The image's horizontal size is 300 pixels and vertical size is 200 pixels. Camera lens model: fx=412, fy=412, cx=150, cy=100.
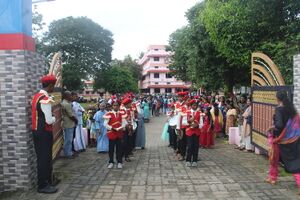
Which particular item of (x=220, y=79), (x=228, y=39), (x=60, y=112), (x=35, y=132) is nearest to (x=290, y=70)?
(x=228, y=39)

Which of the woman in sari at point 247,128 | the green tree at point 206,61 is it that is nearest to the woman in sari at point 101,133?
the woman in sari at point 247,128

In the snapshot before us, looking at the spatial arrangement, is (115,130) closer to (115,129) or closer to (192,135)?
(115,129)

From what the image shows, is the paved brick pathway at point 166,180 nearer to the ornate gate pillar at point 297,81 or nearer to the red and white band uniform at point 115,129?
the red and white band uniform at point 115,129

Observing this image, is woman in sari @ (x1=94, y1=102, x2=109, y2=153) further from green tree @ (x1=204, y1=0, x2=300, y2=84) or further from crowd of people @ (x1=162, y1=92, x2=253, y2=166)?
green tree @ (x1=204, y1=0, x2=300, y2=84)

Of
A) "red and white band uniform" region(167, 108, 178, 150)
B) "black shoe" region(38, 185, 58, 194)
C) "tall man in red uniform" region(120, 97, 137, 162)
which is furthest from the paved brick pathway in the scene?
"red and white band uniform" region(167, 108, 178, 150)

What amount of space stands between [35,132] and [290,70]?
9386 mm

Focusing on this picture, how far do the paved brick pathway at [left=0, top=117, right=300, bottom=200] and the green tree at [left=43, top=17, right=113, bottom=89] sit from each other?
1615 inches

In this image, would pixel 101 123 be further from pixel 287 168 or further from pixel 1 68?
pixel 287 168

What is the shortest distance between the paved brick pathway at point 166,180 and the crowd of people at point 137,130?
32cm

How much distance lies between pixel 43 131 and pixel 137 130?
22.5 ft

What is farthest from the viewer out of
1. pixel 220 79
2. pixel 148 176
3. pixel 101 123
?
pixel 220 79

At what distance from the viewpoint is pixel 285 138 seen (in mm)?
7414

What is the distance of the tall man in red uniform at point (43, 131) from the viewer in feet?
22.9

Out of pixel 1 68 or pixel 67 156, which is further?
pixel 67 156
